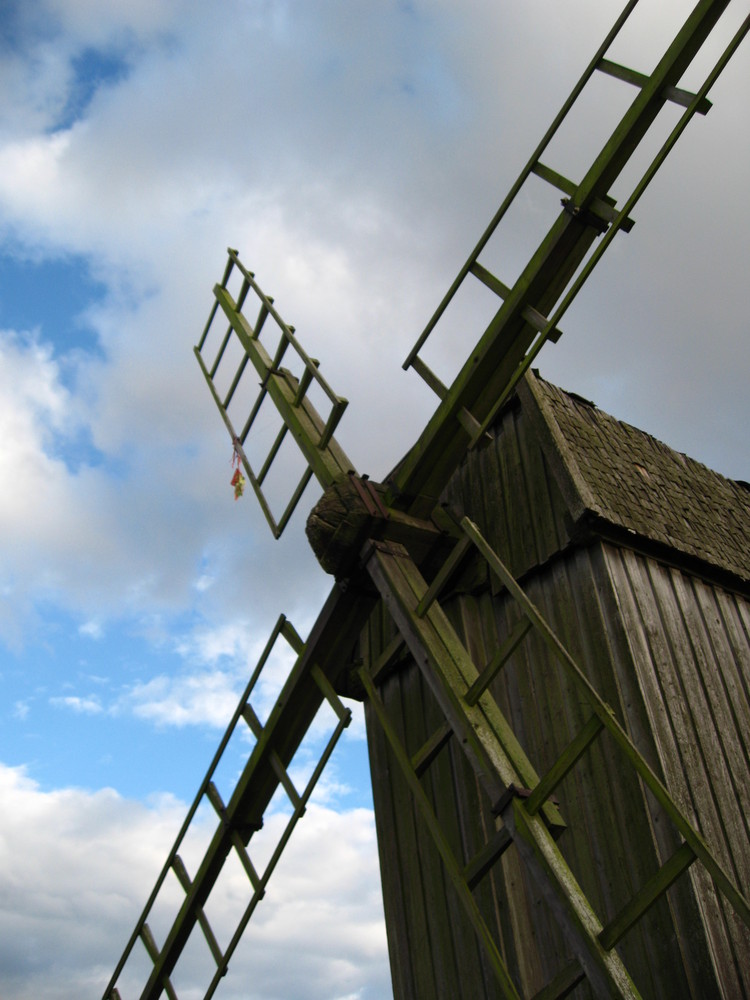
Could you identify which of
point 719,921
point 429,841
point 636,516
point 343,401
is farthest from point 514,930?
point 343,401

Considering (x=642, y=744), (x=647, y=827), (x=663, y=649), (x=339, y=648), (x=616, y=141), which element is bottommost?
(x=647, y=827)

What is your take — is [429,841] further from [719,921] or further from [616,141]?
[616,141]

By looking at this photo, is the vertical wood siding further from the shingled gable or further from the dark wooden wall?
the shingled gable

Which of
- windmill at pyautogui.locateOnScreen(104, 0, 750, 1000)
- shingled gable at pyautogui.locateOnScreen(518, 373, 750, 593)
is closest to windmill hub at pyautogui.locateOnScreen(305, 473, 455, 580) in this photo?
windmill at pyautogui.locateOnScreen(104, 0, 750, 1000)

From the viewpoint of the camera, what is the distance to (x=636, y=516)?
20.7 ft

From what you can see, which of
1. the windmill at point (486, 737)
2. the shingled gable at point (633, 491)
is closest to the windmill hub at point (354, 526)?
the windmill at point (486, 737)

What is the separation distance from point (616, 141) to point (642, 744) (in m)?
3.42

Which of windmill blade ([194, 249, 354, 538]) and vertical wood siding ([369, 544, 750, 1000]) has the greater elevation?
windmill blade ([194, 249, 354, 538])

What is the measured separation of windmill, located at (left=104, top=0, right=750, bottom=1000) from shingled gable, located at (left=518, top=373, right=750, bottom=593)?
11.5 inches

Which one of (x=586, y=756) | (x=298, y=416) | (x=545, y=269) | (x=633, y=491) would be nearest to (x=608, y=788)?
(x=586, y=756)

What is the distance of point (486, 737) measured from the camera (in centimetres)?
487

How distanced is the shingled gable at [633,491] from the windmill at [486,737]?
0.96 ft

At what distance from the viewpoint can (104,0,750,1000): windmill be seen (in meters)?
4.55

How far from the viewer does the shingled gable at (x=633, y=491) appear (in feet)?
20.1
